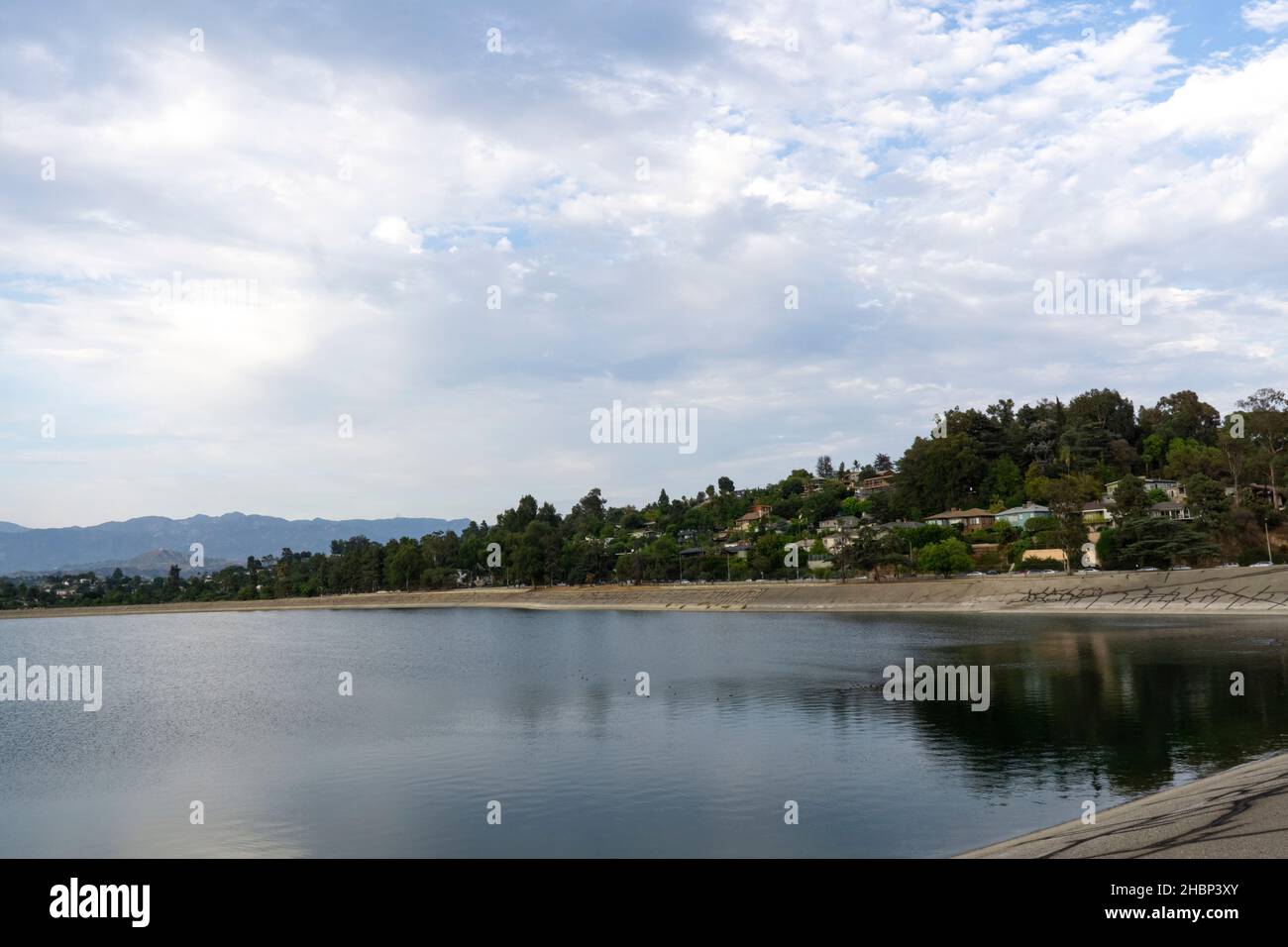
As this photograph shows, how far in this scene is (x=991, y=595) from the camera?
95.5m

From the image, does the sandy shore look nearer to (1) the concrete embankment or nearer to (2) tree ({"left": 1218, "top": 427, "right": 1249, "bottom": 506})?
(1) the concrete embankment

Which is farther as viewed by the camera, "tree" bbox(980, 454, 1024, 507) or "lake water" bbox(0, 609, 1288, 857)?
"tree" bbox(980, 454, 1024, 507)

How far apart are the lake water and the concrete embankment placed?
43.7 ft

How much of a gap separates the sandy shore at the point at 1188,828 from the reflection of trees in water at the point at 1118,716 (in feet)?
9.61

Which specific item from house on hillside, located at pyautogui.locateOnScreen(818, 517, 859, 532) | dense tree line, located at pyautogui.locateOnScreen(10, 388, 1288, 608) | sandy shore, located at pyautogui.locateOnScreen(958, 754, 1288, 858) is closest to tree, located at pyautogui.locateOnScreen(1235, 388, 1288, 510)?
dense tree line, located at pyautogui.locateOnScreen(10, 388, 1288, 608)

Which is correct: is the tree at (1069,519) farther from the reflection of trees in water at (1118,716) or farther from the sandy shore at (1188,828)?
the sandy shore at (1188,828)

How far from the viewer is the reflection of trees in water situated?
2530 cm

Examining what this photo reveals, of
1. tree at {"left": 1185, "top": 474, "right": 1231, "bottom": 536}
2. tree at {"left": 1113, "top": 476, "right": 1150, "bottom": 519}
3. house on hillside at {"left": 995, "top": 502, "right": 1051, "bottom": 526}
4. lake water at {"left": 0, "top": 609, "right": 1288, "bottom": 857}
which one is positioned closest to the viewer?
lake water at {"left": 0, "top": 609, "right": 1288, "bottom": 857}

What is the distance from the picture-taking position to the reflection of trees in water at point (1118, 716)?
25.3 m

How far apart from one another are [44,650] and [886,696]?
99.1 metres

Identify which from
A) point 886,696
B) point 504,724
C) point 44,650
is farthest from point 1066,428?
point 44,650
